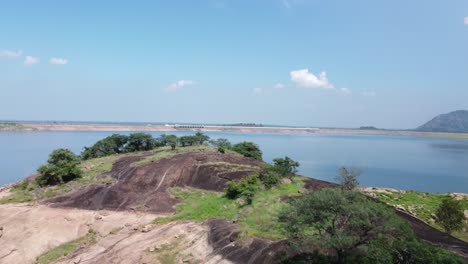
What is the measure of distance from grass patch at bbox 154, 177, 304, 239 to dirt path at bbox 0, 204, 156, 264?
413cm

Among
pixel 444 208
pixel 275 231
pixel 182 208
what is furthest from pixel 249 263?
pixel 444 208

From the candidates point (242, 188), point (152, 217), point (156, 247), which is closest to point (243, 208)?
point (242, 188)

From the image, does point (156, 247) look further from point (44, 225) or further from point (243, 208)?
point (44, 225)

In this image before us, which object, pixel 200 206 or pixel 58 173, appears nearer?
pixel 200 206

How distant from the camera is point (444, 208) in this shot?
100 feet

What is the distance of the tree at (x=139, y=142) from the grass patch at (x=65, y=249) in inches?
1278

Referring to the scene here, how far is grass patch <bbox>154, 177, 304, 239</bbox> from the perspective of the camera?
27031mm

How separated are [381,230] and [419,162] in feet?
352

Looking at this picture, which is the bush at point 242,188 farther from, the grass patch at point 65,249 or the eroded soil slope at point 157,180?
the grass patch at point 65,249

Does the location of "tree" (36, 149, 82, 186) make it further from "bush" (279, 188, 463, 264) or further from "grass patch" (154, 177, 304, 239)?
"bush" (279, 188, 463, 264)

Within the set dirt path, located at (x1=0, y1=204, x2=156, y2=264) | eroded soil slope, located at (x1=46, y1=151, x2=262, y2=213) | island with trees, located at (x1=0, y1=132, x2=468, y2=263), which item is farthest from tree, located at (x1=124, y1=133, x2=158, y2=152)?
dirt path, located at (x1=0, y1=204, x2=156, y2=264)

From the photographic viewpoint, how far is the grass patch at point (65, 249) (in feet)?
94.5

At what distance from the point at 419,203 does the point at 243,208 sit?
21476mm

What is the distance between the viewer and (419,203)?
39219mm
